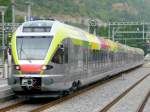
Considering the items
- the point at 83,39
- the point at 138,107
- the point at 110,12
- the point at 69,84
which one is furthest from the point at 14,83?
the point at 110,12

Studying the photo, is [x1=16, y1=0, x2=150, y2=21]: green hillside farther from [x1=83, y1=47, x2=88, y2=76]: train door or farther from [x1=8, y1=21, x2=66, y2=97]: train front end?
[x1=8, y1=21, x2=66, y2=97]: train front end

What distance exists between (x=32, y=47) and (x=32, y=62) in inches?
29.4

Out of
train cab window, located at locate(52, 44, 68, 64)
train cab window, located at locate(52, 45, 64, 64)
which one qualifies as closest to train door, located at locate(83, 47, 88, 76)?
train cab window, located at locate(52, 44, 68, 64)

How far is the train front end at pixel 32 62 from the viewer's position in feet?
63.4

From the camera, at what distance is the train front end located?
19328 mm

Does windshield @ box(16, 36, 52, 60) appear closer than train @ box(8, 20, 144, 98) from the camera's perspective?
No

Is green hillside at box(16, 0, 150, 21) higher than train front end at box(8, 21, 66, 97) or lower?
higher

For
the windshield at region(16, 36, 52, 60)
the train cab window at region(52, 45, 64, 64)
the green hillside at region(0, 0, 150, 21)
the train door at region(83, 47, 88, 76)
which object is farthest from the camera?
the green hillside at region(0, 0, 150, 21)

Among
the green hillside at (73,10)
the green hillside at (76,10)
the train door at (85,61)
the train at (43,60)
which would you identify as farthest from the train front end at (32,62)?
the green hillside at (76,10)

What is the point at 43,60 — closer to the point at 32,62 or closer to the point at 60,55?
the point at 32,62

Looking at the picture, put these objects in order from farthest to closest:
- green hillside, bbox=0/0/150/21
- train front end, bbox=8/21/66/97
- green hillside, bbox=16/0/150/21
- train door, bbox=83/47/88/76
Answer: green hillside, bbox=16/0/150/21, green hillside, bbox=0/0/150/21, train door, bbox=83/47/88/76, train front end, bbox=8/21/66/97

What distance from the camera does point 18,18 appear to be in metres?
144

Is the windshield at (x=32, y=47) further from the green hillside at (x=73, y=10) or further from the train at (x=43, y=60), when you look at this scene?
the green hillside at (x=73, y=10)

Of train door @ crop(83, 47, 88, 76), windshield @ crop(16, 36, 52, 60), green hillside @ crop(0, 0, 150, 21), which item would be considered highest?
green hillside @ crop(0, 0, 150, 21)
